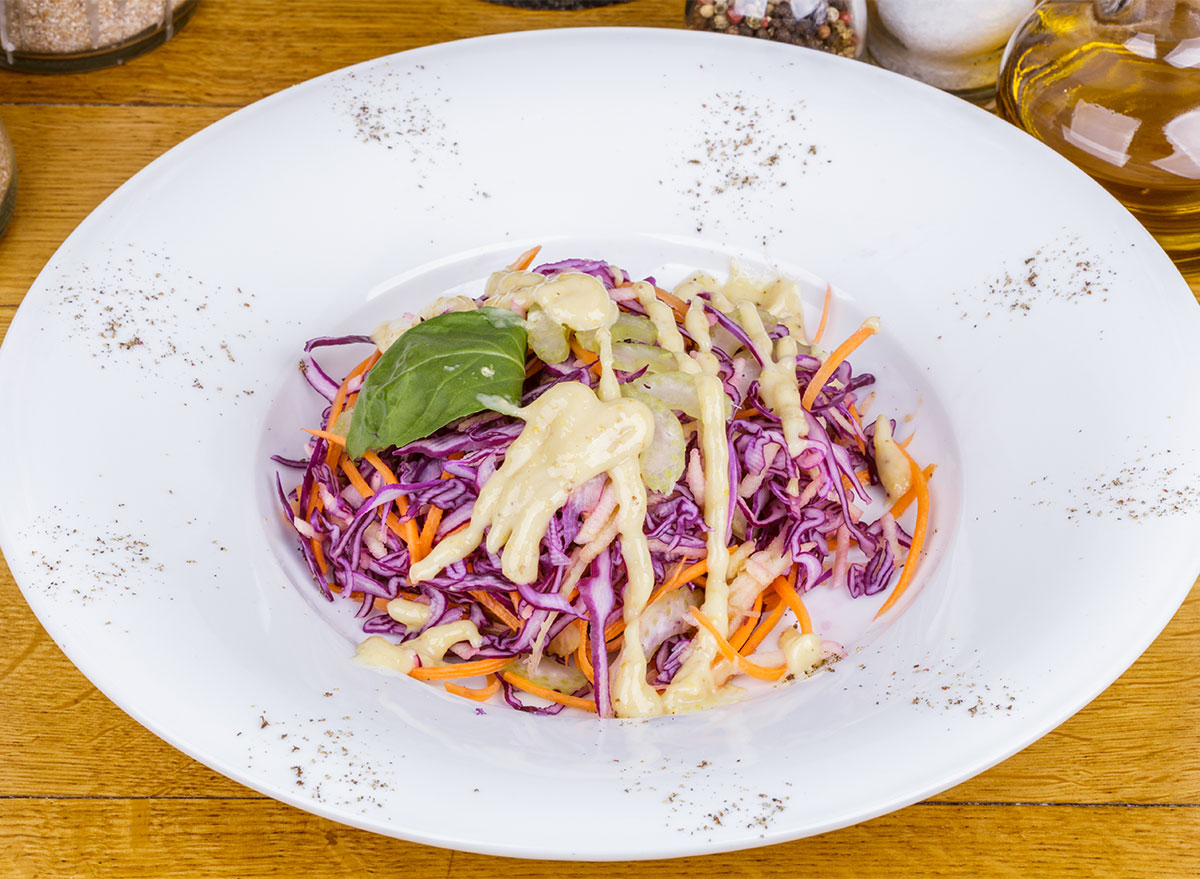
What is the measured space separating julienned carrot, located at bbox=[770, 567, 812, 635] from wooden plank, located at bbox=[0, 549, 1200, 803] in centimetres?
39

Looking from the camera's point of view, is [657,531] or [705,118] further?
[705,118]

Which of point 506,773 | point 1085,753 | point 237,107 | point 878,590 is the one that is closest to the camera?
point 506,773

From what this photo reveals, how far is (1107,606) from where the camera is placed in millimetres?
1627

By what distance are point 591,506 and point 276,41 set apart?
2283mm

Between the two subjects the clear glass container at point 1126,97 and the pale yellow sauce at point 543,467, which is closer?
the pale yellow sauce at point 543,467

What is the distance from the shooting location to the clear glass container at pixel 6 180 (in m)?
2.73

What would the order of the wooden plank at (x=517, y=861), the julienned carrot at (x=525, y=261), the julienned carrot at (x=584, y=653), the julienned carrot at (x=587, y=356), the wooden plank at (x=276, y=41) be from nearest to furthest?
1. the wooden plank at (x=517, y=861)
2. the julienned carrot at (x=584, y=653)
3. the julienned carrot at (x=587, y=356)
4. the julienned carrot at (x=525, y=261)
5. the wooden plank at (x=276, y=41)

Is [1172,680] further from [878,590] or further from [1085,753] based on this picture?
[878,590]

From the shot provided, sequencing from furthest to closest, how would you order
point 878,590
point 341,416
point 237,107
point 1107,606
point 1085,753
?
point 237,107
point 341,416
point 878,590
point 1085,753
point 1107,606

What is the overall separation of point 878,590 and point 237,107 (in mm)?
2385

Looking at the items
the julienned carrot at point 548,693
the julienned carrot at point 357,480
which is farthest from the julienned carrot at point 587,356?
the julienned carrot at point 548,693

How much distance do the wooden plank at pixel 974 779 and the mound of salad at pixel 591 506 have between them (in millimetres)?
387

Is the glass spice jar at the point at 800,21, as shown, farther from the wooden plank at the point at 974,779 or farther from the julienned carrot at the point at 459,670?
the julienned carrot at the point at 459,670

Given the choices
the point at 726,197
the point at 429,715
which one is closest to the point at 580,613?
the point at 429,715
